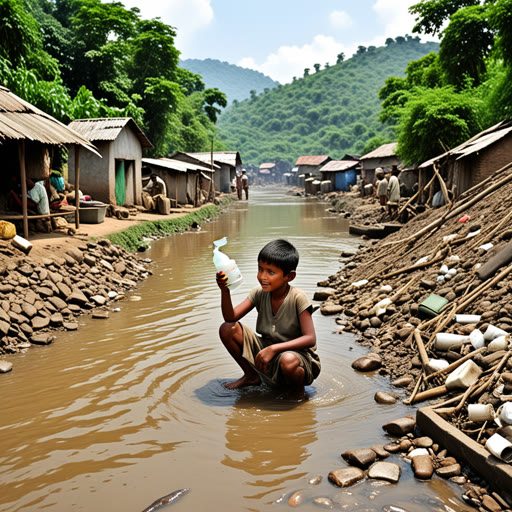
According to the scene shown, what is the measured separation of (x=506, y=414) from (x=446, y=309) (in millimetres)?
2538

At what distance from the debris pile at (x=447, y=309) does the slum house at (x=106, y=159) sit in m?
11.9

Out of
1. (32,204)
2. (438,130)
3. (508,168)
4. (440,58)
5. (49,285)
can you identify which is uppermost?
(440,58)

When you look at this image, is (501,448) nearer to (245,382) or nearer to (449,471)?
(449,471)

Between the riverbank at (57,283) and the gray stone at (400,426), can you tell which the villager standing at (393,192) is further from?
the gray stone at (400,426)

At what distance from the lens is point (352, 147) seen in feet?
314

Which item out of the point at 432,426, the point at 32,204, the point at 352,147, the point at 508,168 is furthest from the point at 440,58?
the point at 352,147

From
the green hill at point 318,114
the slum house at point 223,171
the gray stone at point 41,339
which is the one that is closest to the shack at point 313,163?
the slum house at point 223,171

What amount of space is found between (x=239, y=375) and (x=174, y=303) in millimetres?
3636

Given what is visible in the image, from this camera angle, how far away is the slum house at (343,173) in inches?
1858

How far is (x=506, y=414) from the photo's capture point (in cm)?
343

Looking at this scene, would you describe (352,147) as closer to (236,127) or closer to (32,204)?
(236,127)

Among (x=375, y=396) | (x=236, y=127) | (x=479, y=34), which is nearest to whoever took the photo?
(x=375, y=396)

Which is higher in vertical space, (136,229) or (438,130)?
(438,130)

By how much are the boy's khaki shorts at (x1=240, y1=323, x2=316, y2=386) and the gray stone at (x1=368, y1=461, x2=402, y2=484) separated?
1127 mm
